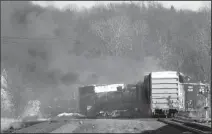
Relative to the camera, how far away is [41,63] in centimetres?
7319

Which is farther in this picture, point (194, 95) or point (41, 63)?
point (41, 63)

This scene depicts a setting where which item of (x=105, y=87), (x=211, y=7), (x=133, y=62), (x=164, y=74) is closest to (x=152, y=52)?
(x=133, y=62)

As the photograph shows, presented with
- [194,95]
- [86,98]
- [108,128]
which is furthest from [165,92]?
[108,128]

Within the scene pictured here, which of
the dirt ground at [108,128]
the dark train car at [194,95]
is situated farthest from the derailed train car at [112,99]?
the dirt ground at [108,128]

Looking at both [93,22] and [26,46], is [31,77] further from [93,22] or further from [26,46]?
[93,22]

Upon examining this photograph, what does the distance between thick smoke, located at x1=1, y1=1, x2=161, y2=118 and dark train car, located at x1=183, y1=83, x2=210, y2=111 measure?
32258 mm

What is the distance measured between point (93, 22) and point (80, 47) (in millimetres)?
8973

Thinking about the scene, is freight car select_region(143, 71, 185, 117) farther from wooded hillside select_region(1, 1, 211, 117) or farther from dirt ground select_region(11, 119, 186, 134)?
wooded hillside select_region(1, 1, 211, 117)

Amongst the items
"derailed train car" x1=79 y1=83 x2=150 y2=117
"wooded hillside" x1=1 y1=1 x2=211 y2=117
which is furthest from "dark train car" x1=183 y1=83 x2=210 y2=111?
"wooded hillside" x1=1 y1=1 x2=211 y2=117

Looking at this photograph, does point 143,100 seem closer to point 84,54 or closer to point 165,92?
point 165,92

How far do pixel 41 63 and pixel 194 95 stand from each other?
4365 centimetres

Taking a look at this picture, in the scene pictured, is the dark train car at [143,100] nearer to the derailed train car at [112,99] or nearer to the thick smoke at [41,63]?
the derailed train car at [112,99]

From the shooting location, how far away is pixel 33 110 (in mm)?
67562

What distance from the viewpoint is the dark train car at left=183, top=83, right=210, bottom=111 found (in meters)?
33.3
